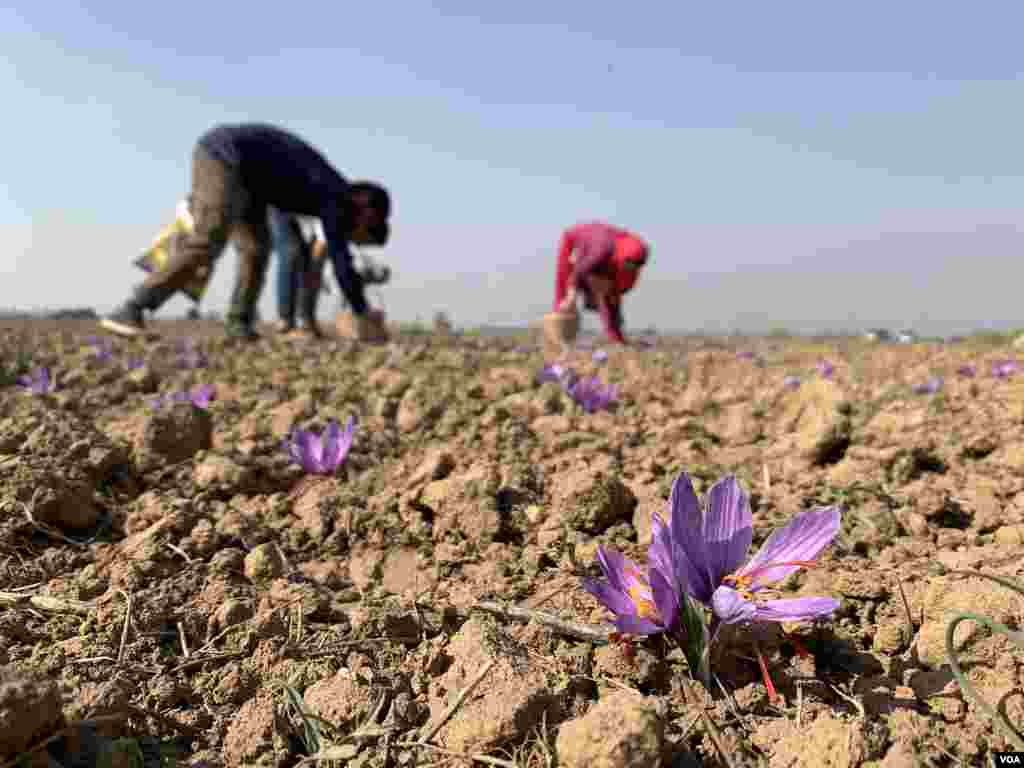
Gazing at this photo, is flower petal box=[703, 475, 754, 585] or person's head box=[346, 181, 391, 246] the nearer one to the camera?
flower petal box=[703, 475, 754, 585]

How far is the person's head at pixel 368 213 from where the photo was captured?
6641mm

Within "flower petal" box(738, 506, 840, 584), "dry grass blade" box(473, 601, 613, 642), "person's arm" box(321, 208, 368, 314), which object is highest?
"person's arm" box(321, 208, 368, 314)

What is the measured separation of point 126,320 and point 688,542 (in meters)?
5.84

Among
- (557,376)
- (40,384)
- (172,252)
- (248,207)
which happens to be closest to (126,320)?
(172,252)

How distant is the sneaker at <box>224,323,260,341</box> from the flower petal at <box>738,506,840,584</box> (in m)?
5.45

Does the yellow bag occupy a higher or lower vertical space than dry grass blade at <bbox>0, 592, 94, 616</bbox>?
higher

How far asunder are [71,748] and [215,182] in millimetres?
5423

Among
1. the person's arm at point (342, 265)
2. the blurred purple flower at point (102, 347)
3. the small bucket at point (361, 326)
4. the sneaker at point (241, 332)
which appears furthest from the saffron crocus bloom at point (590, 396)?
the small bucket at point (361, 326)

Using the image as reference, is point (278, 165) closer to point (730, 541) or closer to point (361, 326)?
point (361, 326)

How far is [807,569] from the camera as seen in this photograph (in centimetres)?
133

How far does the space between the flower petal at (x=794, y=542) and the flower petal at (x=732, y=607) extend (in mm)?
117

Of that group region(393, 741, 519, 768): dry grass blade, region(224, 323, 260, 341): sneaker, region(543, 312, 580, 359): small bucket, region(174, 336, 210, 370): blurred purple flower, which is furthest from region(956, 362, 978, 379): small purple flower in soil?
region(224, 323, 260, 341): sneaker

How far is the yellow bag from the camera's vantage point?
5.69 m

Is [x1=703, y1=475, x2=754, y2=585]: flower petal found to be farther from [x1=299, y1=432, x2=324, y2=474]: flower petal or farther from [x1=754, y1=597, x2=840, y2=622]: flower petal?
[x1=299, y1=432, x2=324, y2=474]: flower petal
